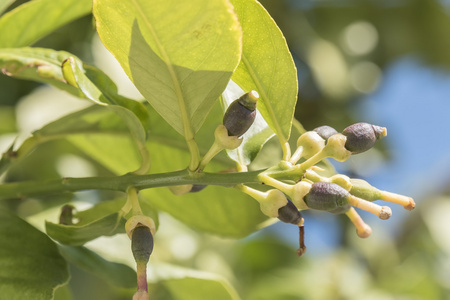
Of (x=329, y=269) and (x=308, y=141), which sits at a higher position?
(x=308, y=141)

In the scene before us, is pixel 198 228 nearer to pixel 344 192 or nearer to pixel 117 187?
pixel 117 187

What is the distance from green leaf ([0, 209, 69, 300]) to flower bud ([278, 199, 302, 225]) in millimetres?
313

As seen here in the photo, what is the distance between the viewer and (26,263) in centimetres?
87

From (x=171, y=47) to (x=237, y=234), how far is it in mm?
507

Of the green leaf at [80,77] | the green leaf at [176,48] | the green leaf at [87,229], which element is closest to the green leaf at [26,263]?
the green leaf at [87,229]

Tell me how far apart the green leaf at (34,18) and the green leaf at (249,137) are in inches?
15.9

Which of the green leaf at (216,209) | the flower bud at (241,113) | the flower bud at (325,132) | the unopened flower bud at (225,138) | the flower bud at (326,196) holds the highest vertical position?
the flower bud at (241,113)

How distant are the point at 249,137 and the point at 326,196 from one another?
0.75ft

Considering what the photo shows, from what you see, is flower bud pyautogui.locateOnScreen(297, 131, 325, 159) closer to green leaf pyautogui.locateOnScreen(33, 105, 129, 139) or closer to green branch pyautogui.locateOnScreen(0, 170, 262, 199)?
green branch pyautogui.locateOnScreen(0, 170, 262, 199)

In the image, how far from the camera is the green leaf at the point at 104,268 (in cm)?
98

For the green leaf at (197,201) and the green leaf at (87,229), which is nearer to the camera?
the green leaf at (87,229)

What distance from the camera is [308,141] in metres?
0.85

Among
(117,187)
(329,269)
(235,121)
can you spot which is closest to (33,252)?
(117,187)

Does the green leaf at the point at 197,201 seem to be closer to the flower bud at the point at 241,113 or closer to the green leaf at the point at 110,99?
the green leaf at the point at 110,99
